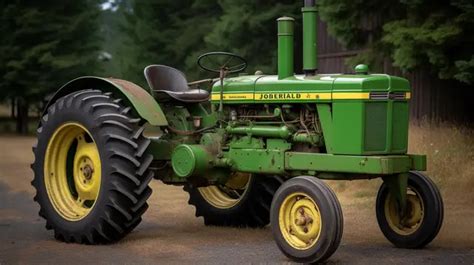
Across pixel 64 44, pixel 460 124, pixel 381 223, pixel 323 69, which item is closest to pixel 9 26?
pixel 64 44

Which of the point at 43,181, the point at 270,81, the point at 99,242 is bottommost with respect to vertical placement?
the point at 99,242

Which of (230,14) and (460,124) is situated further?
(230,14)

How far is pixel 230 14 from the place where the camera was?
2514 centimetres

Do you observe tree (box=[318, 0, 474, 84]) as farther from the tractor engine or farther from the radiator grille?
the tractor engine

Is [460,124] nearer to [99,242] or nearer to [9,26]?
[99,242]

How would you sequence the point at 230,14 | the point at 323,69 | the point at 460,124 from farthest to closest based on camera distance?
the point at 230,14 < the point at 323,69 < the point at 460,124

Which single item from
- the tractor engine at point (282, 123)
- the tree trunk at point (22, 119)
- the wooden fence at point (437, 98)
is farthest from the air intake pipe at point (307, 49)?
the tree trunk at point (22, 119)

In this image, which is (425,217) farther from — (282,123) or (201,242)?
(201,242)

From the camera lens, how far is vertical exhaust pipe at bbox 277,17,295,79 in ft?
24.6

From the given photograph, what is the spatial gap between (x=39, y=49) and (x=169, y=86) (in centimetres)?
2120

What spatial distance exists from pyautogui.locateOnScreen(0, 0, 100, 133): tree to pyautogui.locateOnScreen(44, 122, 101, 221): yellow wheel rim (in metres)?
20.9

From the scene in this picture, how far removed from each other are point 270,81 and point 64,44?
2436 cm

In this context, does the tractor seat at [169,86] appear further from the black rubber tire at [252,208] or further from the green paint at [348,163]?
the green paint at [348,163]

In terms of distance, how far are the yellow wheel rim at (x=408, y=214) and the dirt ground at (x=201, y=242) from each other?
0.23 meters
